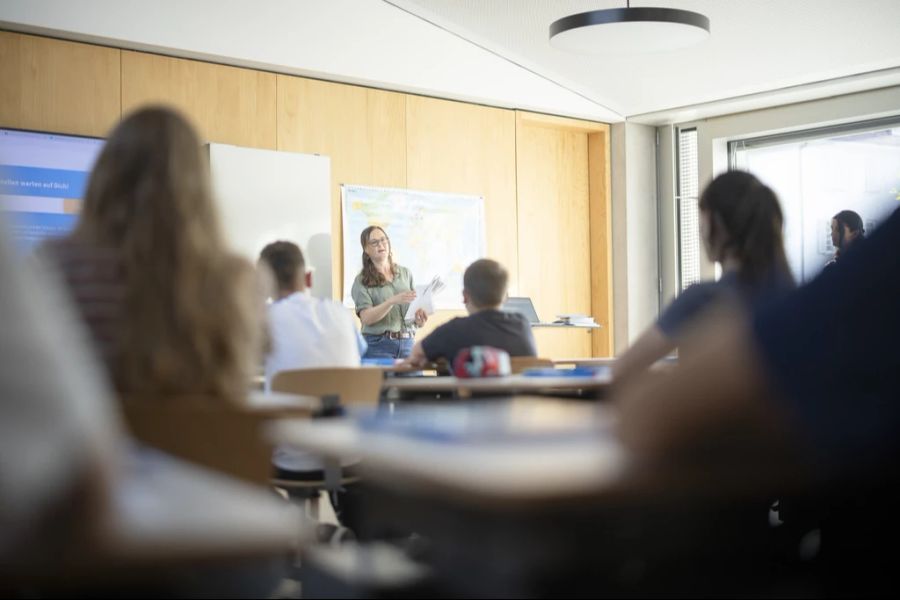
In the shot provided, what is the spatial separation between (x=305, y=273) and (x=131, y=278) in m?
1.99

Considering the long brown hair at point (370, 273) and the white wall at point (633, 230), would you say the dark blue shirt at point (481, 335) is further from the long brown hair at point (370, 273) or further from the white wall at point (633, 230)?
the white wall at point (633, 230)

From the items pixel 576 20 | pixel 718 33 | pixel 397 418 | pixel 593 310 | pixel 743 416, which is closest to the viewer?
pixel 743 416

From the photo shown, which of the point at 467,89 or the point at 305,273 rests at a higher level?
the point at 467,89

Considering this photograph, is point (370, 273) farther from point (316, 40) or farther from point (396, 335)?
point (316, 40)

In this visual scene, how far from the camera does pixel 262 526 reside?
0.73 metres

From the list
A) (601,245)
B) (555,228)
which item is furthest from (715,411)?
(601,245)

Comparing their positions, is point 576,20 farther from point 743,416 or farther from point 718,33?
point 743,416

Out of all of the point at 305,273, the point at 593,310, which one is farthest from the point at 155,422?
the point at 593,310

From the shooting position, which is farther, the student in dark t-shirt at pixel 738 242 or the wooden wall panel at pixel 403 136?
the wooden wall panel at pixel 403 136

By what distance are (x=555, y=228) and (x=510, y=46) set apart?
187cm

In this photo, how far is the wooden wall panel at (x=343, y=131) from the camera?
7.57 metres

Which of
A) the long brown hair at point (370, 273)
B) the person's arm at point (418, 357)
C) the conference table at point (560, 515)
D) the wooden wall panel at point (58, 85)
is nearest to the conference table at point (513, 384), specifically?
the person's arm at point (418, 357)

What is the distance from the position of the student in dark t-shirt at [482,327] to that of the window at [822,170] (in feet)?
17.3

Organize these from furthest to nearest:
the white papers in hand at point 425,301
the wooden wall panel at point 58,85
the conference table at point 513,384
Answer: the wooden wall panel at point 58,85 → the white papers in hand at point 425,301 → the conference table at point 513,384
